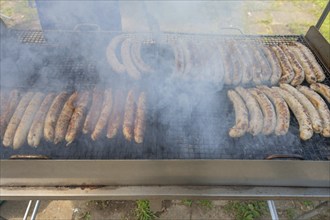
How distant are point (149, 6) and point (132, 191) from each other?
296 inches

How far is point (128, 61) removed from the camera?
12.8 feet

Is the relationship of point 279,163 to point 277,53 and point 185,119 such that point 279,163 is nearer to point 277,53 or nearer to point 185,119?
point 185,119

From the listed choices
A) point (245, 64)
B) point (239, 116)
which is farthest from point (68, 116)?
point (245, 64)

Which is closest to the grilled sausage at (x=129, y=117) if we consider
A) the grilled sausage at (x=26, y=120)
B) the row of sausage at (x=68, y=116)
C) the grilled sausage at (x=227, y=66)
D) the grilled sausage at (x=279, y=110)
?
the row of sausage at (x=68, y=116)

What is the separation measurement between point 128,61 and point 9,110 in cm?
170

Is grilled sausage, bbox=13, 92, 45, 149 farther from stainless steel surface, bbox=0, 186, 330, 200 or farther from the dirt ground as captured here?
the dirt ground

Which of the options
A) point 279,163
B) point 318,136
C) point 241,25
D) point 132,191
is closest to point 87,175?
point 132,191

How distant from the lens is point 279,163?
2.55 m

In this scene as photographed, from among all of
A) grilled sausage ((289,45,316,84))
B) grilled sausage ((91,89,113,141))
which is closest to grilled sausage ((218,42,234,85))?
grilled sausage ((289,45,316,84))

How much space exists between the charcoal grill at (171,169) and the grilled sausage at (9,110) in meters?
0.31

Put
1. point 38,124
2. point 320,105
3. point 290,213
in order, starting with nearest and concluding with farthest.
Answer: point 38,124 → point 320,105 → point 290,213

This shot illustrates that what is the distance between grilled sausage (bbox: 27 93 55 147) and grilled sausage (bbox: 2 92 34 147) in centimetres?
19

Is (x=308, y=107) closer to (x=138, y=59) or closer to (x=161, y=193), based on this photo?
(x=161, y=193)

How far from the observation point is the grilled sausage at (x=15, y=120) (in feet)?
9.92
